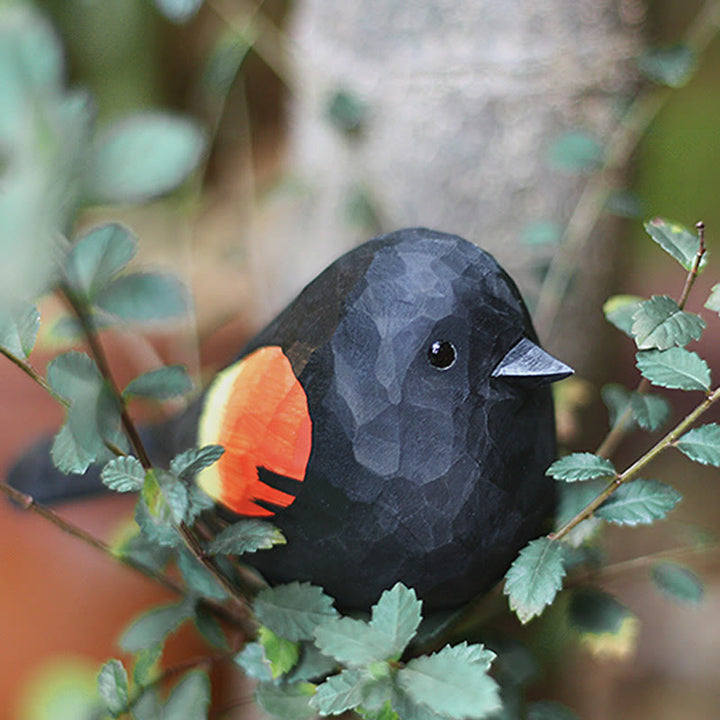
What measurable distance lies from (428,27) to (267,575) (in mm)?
537

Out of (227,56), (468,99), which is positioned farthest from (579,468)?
(227,56)

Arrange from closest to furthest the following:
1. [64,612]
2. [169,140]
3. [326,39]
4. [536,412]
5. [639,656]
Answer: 1. [169,140]
2. [536,412]
3. [64,612]
4. [326,39]
5. [639,656]

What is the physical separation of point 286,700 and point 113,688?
9 cm

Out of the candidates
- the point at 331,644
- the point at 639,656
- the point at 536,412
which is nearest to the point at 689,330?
the point at 536,412

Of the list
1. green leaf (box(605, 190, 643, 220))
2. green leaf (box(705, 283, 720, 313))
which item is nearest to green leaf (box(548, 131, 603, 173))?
green leaf (box(605, 190, 643, 220))

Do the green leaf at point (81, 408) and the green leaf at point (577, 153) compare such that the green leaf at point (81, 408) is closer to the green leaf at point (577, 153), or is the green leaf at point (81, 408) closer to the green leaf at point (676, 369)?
the green leaf at point (676, 369)

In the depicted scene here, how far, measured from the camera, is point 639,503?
0.40 m

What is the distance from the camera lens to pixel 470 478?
38 cm

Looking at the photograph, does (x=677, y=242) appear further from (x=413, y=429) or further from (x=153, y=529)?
(x=153, y=529)

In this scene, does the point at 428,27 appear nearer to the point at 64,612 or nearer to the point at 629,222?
the point at 629,222

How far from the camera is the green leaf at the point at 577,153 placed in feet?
2.06

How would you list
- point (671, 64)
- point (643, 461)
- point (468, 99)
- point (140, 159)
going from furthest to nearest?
point (468, 99) < point (671, 64) < point (643, 461) < point (140, 159)

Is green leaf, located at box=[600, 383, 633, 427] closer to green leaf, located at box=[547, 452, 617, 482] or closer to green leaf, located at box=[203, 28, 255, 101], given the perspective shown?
green leaf, located at box=[547, 452, 617, 482]

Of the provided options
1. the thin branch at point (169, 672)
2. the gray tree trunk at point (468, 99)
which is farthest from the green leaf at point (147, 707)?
the gray tree trunk at point (468, 99)
